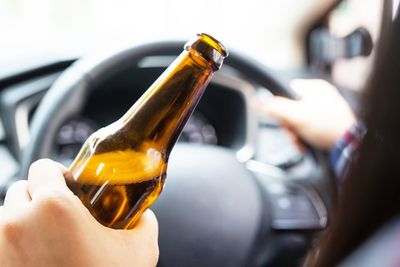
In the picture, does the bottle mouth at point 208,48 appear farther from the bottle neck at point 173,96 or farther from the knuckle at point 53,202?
the knuckle at point 53,202

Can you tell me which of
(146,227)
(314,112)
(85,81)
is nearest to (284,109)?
(314,112)

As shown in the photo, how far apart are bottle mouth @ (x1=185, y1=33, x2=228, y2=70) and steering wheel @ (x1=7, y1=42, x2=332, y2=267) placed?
282 millimetres

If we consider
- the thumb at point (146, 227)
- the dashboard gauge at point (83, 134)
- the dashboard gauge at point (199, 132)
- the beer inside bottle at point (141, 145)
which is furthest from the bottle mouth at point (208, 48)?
the dashboard gauge at point (199, 132)

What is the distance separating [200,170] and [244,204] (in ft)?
0.26

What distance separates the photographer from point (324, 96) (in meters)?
0.92

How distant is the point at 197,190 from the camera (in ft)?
2.85

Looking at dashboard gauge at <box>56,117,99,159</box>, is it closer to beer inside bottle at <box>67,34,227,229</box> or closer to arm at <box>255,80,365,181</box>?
arm at <box>255,80,365,181</box>

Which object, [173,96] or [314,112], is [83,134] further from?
[173,96]

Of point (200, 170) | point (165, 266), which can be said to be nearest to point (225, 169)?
point (200, 170)

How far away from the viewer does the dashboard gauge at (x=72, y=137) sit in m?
1.11

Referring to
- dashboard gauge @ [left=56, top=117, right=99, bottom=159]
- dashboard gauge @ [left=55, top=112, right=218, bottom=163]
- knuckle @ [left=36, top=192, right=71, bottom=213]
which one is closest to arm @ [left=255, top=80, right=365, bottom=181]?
dashboard gauge @ [left=55, top=112, right=218, bottom=163]

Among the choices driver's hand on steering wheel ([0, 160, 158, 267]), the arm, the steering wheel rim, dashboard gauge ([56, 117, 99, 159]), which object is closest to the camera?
driver's hand on steering wheel ([0, 160, 158, 267])

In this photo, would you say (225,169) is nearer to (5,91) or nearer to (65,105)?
(65,105)

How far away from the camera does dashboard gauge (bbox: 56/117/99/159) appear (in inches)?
43.8
